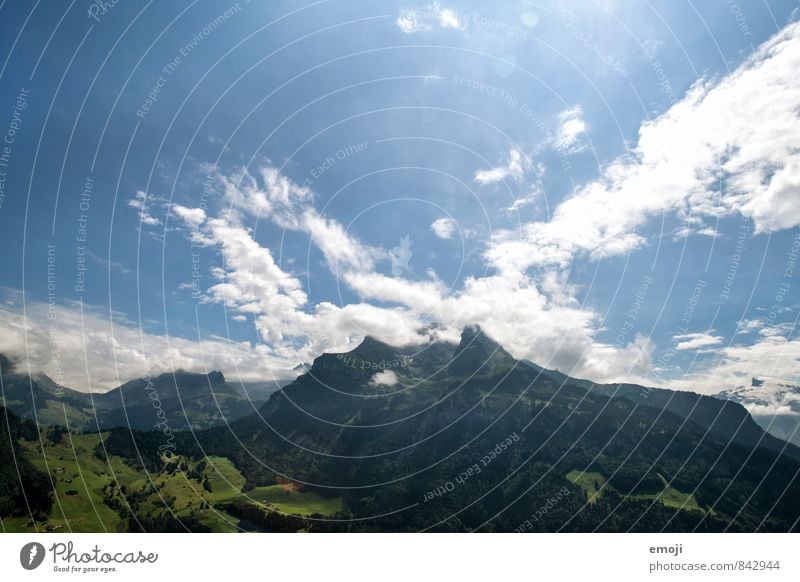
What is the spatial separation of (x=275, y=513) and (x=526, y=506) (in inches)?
4564
